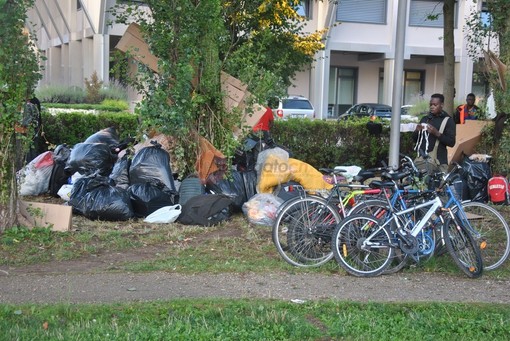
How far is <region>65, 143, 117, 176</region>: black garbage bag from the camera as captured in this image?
10.0 metres

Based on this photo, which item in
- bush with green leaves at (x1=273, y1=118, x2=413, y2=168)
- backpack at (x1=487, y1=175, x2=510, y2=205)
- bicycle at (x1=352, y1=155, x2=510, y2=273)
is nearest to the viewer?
bicycle at (x1=352, y1=155, x2=510, y2=273)

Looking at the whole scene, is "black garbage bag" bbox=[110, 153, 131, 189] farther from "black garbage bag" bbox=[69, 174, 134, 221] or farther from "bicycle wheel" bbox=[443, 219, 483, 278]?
"bicycle wheel" bbox=[443, 219, 483, 278]

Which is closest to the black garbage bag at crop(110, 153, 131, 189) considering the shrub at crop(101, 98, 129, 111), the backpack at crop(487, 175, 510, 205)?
the backpack at crop(487, 175, 510, 205)

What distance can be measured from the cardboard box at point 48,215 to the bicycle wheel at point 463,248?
4.48 meters

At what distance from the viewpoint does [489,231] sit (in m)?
6.84

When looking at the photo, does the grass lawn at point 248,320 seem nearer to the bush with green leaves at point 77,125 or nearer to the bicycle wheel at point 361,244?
the bicycle wheel at point 361,244

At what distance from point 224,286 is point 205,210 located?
261 centimetres

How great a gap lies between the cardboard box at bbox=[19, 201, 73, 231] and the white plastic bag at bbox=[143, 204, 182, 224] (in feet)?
3.67

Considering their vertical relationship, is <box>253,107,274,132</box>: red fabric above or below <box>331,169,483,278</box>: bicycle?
above

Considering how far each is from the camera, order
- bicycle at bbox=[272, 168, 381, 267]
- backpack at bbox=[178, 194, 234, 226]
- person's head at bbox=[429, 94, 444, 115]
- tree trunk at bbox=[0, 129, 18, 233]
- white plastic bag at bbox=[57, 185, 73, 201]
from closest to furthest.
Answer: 1. bicycle at bbox=[272, 168, 381, 267]
2. tree trunk at bbox=[0, 129, 18, 233]
3. backpack at bbox=[178, 194, 234, 226]
4. person's head at bbox=[429, 94, 444, 115]
5. white plastic bag at bbox=[57, 185, 73, 201]

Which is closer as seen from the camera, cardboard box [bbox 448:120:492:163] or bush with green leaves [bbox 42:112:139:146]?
cardboard box [bbox 448:120:492:163]

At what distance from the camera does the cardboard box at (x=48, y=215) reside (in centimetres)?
782

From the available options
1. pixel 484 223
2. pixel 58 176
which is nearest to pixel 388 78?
pixel 58 176

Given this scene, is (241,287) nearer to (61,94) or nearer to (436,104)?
(436,104)
